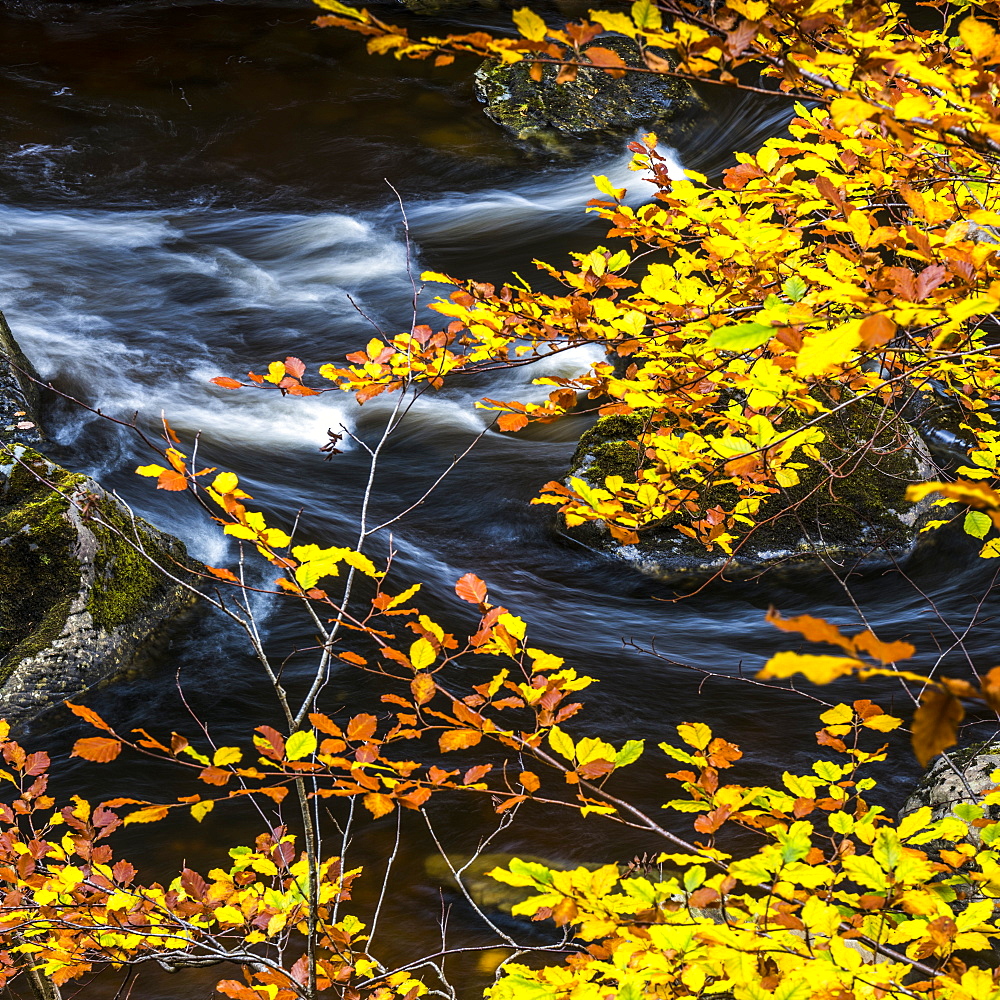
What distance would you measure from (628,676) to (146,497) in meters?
3.16

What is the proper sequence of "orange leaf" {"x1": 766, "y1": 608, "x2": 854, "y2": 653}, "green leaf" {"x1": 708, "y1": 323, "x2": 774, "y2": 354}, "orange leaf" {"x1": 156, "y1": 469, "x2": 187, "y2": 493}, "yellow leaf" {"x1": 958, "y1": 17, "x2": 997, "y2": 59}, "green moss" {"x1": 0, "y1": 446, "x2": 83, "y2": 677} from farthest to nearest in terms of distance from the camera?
1. "green moss" {"x1": 0, "y1": 446, "x2": 83, "y2": 677}
2. "orange leaf" {"x1": 156, "y1": 469, "x2": 187, "y2": 493}
3. "yellow leaf" {"x1": 958, "y1": 17, "x2": 997, "y2": 59}
4. "green leaf" {"x1": 708, "y1": 323, "x2": 774, "y2": 354}
5. "orange leaf" {"x1": 766, "y1": 608, "x2": 854, "y2": 653}

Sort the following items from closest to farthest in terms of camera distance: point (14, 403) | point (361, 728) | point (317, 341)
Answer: point (361, 728), point (14, 403), point (317, 341)

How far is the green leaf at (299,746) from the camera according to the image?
1.56 metres

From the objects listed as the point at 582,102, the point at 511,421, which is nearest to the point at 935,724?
the point at 511,421

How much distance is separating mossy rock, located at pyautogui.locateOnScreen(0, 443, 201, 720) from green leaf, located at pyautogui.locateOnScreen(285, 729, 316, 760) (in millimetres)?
2632

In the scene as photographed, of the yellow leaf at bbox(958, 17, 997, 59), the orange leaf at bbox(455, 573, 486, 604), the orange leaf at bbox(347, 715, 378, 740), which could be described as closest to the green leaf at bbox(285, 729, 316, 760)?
the orange leaf at bbox(347, 715, 378, 740)

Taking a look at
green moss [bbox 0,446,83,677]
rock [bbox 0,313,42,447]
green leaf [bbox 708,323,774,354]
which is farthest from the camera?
rock [bbox 0,313,42,447]

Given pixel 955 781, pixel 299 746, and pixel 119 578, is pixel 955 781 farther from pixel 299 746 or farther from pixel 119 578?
pixel 119 578

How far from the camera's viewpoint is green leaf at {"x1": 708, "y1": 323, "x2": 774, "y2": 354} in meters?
0.97

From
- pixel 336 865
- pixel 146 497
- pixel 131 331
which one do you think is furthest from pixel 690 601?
pixel 131 331

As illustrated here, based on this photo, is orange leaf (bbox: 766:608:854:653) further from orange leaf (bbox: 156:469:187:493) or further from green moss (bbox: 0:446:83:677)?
green moss (bbox: 0:446:83:677)

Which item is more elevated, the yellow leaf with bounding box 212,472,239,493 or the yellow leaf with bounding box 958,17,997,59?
the yellow leaf with bounding box 958,17,997,59

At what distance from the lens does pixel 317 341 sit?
8102 millimetres

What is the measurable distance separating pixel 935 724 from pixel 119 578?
4159 millimetres
